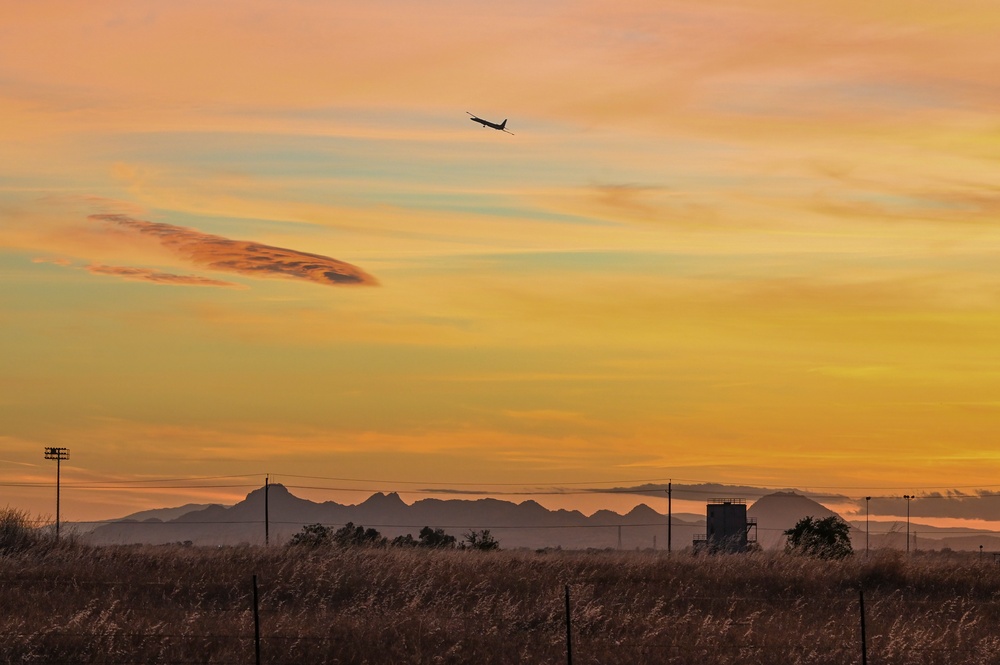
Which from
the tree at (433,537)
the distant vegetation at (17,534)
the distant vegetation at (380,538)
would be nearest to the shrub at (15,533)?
the distant vegetation at (17,534)

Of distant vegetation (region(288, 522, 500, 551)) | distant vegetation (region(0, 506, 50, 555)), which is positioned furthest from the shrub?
distant vegetation (region(288, 522, 500, 551))

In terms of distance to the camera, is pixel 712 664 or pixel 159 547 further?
pixel 159 547

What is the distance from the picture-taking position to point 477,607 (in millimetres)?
37406

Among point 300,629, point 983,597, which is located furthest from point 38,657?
point 983,597

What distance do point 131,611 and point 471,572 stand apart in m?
12.7

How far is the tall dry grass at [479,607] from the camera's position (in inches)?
1231

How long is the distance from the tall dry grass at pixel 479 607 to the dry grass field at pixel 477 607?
81mm

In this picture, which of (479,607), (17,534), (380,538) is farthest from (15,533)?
(380,538)

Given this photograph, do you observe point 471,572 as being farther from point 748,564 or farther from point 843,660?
point 843,660

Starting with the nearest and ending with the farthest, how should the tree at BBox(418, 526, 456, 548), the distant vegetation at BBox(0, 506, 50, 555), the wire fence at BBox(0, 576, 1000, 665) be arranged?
the wire fence at BBox(0, 576, 1000, 665) < the distant vegetation at BBox(0, 506, 50, 555) < the tree at BBox(418, 526, 456, 548)

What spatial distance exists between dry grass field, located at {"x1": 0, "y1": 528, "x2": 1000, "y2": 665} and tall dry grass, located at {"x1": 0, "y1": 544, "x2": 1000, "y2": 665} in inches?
3.2

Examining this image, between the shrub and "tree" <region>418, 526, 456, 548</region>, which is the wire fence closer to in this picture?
the shrub

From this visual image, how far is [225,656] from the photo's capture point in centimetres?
3025

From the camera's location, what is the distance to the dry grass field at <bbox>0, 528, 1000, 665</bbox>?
3127cm
